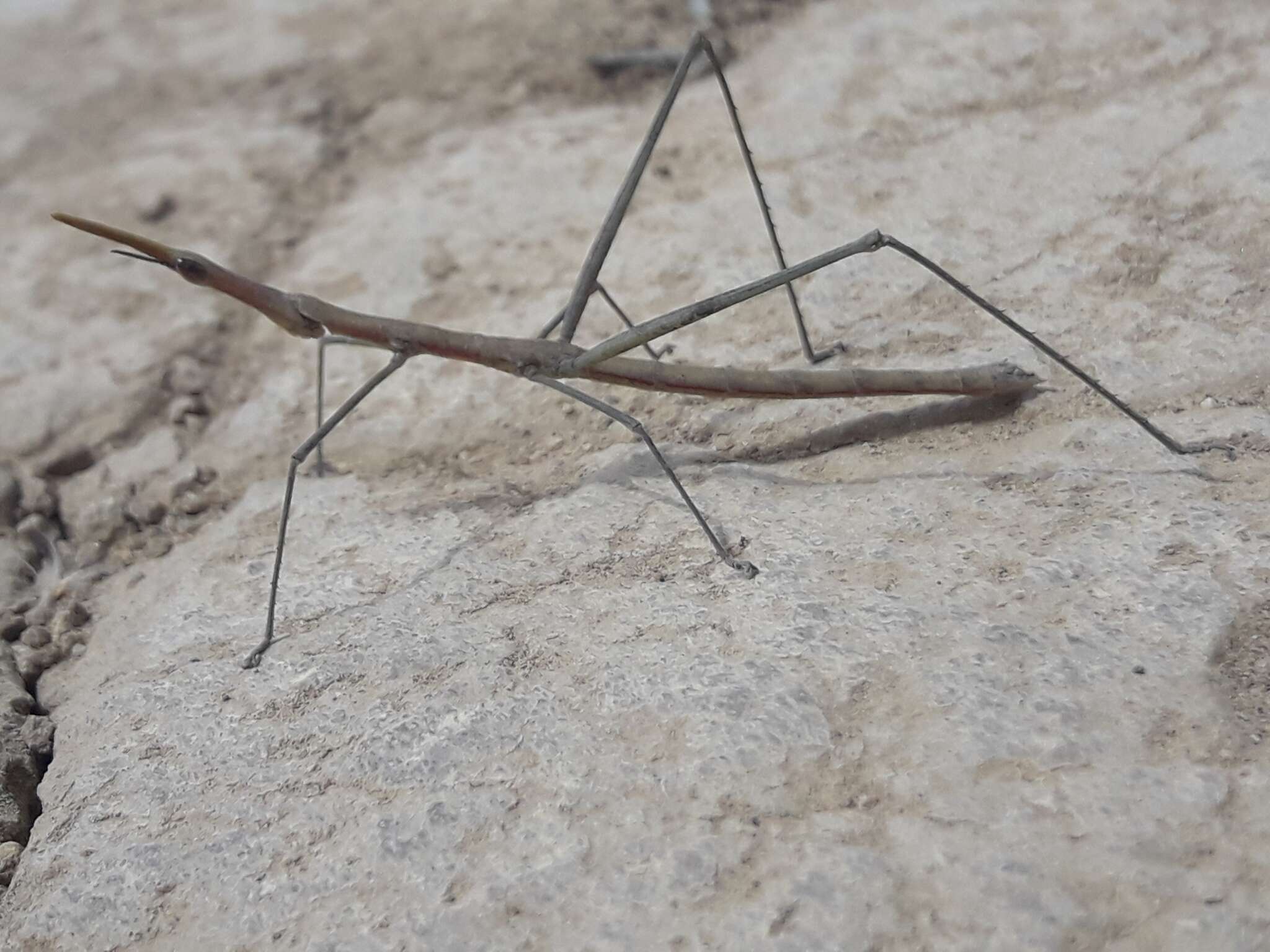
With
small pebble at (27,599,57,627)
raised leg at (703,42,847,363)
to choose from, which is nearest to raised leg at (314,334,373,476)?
small pebble at (27,599,57,627)

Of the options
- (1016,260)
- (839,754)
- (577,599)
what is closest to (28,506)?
(577,599)

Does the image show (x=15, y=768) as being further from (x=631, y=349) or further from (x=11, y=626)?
(x=631, y=349)

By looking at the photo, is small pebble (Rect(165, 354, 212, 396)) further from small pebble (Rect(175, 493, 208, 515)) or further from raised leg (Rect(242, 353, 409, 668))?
raised leg (Rect(242, 353, 409, 668))

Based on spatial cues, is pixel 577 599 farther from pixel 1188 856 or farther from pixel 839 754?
pixel 1188 856

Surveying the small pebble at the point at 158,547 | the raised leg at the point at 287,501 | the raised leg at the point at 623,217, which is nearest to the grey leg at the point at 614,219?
the raised leg at the point at 623,217

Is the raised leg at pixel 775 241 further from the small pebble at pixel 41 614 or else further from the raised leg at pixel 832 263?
the small pebble at pixel 41 614

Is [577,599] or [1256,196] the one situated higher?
[1256,196]

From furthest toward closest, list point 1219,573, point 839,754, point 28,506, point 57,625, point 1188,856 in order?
point 28,506
point 57,625
point 1219,573
point 839,754
point 1188,856
